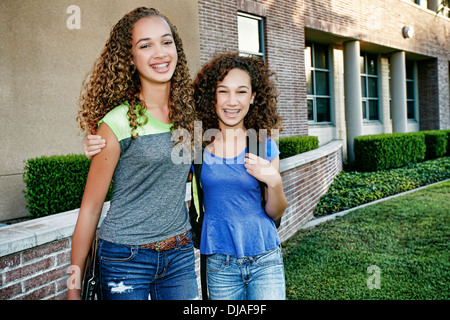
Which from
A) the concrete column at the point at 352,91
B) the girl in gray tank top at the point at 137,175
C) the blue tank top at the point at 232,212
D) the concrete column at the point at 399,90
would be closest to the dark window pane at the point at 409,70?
the concrete column at the point at 399,90

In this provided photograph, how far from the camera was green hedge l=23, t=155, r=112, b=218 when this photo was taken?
4859 mm

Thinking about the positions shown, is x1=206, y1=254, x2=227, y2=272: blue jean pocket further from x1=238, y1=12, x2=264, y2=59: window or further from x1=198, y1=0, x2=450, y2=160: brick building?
x1=238, y1=12, x2=264, y2=59: window

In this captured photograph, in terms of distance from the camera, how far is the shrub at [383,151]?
38.4ft

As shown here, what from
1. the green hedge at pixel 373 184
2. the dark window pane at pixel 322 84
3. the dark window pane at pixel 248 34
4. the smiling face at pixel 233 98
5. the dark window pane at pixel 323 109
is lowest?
the green hedge at pixel 373 184

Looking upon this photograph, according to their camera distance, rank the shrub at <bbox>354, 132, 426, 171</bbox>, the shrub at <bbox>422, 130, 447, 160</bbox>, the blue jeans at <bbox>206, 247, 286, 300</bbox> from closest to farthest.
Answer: the blue jeans at <bbox>206, 247, 286, 300</bbox> → the shrub at <bbox>354, 132, 426, 171</bbox> → the shrub at <bbox>422, 130, 447, 160</bbox>

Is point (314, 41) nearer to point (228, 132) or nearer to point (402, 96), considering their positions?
point (402, 96)

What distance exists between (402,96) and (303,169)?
11.1m

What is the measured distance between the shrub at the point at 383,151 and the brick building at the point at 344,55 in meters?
1.19

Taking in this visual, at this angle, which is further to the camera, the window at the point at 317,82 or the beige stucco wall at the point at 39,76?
the window at the point at 317,82

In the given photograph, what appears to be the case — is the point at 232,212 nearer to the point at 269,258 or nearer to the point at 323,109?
the point at 269,258

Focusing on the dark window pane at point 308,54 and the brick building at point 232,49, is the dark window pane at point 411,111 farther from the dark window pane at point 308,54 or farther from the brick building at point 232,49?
the dark window pane at point 308,54

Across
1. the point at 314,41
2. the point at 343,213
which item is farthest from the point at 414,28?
the point at 343,213

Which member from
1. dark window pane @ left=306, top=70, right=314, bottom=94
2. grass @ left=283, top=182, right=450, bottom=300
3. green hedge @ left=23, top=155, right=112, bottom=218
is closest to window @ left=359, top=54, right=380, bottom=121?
dark window pane @ left=306, top=70, right=314, bottom=94

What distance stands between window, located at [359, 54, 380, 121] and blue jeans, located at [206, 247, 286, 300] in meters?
14.5
